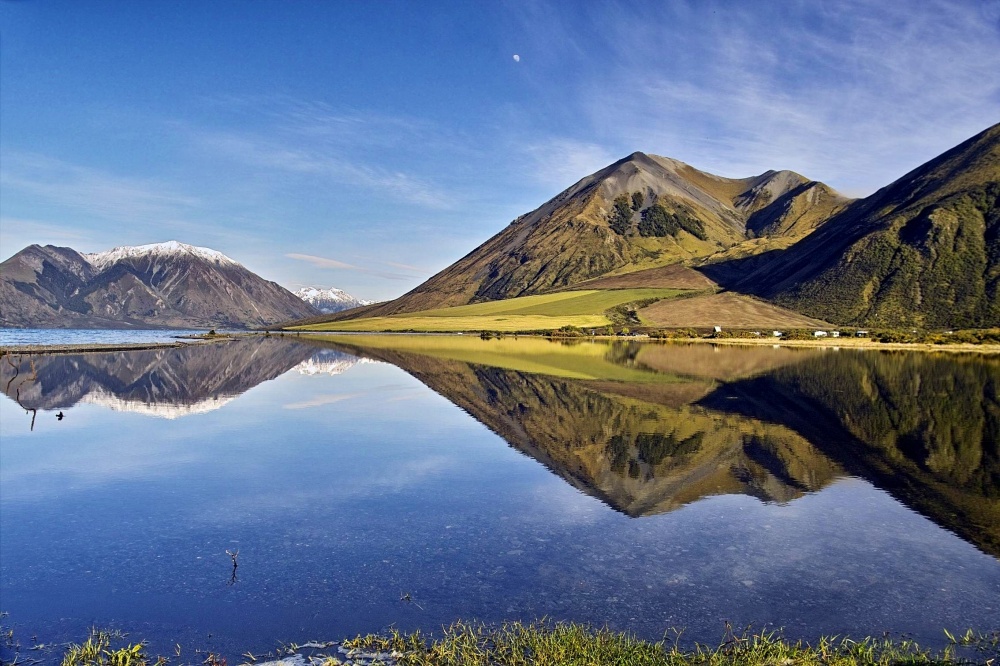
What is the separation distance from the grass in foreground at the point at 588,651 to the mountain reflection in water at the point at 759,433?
881cm

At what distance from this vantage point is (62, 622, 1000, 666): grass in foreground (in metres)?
12.7

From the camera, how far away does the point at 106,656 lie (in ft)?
42.8

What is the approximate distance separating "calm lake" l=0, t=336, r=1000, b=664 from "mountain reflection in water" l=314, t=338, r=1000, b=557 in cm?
24

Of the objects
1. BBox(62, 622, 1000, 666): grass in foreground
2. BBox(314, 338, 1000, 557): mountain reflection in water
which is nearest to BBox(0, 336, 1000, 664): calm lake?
BBox(314, 338, 1000, 557): mountain reflection in water

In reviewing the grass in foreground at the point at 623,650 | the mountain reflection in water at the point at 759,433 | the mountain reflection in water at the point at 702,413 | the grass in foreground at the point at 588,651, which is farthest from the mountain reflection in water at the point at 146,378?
the grass in foreground at the point at 623,650

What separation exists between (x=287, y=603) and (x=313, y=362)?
279 feet

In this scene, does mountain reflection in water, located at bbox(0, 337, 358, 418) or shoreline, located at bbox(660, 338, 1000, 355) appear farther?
shoreline, located at bbox(660, 338, 1000, 355)

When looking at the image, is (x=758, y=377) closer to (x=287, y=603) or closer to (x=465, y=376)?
(x=465, y=376)

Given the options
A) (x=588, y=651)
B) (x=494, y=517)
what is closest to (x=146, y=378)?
(x=494, y=517)

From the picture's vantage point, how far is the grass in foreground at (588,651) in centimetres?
1269

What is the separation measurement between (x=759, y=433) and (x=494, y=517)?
863 inches

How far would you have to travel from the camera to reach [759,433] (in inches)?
1524

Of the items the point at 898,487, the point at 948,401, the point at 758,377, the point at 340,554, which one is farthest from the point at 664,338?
the point at 340,554

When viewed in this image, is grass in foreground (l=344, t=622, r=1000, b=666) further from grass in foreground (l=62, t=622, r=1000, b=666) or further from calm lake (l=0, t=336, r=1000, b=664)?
calm lake (l=0, t=336, r=1000, b=664)
